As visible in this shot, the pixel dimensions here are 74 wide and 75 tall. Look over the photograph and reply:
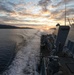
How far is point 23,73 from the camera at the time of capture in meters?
19.6

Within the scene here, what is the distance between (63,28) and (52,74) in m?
11.1

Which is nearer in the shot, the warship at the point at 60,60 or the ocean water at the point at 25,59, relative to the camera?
the warship at the point at 60,60

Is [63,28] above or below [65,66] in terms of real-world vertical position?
above

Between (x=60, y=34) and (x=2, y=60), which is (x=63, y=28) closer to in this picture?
(x=60, y=34)

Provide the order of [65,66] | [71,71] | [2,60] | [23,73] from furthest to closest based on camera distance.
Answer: [2,60], [23,73], [65,66], [71,71]

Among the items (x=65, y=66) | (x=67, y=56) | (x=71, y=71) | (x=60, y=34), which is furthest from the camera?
(x=60, y=34)

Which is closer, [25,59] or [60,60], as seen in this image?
[60,60]

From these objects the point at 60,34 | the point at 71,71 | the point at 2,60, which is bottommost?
the point at 2,60

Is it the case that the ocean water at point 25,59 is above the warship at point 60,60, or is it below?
below

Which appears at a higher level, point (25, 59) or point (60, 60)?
point (60, 60)

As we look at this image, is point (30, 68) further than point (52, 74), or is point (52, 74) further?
point (30, 68)

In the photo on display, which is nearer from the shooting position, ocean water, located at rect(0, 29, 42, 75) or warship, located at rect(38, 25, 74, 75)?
warship, located at rect(38, 25, 74, 75)

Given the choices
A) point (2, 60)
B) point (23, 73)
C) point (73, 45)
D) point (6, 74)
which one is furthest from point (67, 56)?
point (2, 60)

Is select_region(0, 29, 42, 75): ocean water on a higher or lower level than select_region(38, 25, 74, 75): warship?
lower
